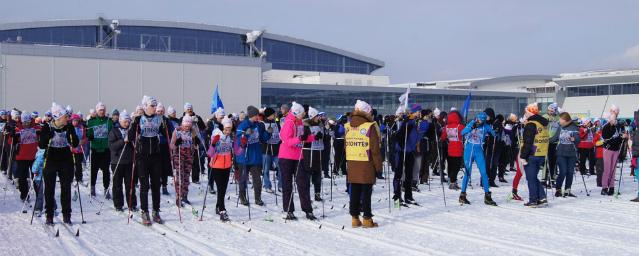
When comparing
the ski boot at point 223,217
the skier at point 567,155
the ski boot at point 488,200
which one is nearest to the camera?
the ski boot at point 223,217

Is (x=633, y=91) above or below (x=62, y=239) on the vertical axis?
above

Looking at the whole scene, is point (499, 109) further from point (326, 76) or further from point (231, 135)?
point (231, 135)

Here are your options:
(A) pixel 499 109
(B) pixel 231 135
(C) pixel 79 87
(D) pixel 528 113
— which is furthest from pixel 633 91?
(B) pixel 231 135

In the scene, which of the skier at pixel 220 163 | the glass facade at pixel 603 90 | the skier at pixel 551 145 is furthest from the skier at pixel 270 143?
the glass facade at pixel 603 90

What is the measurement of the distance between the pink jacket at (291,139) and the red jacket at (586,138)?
12.1 metres

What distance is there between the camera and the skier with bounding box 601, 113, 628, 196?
13.2 meters

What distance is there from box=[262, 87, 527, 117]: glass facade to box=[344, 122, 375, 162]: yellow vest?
36.9 meters

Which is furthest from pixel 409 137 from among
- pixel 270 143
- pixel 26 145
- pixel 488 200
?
pixel 26 145

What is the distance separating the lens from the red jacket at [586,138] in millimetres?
18703

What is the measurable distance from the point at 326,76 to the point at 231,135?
1814 inches

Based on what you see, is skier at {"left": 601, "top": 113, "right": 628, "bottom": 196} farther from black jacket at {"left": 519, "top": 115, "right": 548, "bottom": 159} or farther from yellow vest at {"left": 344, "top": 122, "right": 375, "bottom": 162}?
yellow vest at {"left": 344, "top": 122, "right": 375, "bottom": 162}

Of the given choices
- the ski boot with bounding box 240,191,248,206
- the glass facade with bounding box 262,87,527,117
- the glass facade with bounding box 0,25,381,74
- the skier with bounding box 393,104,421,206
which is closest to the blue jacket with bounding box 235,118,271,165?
the ski boot with bounding box 240,191,248,206

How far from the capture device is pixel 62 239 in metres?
7.94

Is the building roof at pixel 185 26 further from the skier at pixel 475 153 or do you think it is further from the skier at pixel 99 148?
the skier at pixel 475 153
